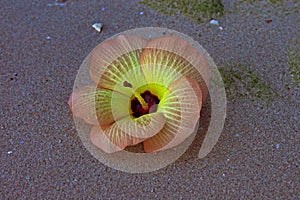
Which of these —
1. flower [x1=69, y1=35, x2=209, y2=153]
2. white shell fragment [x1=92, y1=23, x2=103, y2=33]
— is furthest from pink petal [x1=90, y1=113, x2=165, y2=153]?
white shell fragment [x1=92, y1=23, x2=103, y2=33]

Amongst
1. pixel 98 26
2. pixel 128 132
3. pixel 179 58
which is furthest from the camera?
pixel 98 26

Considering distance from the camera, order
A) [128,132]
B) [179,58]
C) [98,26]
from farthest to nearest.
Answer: [98,26] → [179,58] → [128,132]

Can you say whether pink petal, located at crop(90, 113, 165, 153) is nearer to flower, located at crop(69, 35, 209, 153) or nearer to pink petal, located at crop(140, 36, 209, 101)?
flower, located at crop(69, 35, 209, 153)

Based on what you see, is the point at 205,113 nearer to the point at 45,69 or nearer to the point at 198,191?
the point at 198,191

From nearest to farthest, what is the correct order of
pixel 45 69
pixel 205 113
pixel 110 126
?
pixel 110 126, pixel 205 113, pixel 45 69

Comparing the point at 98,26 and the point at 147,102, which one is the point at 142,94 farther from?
the point at 98,26

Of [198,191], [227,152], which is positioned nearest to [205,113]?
[227,152]

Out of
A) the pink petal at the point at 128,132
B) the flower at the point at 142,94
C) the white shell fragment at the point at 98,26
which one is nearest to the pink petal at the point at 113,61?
the flower at the point at 142,94

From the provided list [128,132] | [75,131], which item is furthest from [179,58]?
[75,131]
